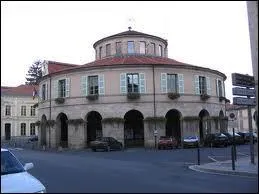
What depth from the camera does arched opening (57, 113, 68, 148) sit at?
Answer: 4338 centimetres

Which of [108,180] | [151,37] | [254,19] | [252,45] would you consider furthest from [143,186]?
[151,37]

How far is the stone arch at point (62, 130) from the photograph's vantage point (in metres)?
43.4

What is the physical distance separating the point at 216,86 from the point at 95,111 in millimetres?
14178

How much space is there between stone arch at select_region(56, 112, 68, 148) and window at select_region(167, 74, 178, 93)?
11876 mm

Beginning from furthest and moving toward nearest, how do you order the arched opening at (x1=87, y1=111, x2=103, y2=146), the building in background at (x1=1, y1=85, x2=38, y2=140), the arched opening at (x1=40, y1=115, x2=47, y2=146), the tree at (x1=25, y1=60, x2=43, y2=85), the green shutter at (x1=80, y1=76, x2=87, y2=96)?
1. the tree at (x1=25, y1=60, x2=43, y2=85)
2. the building in background at (x1=1, y1=85, x2=38, y2=140)
3. the arched opening at (x1=40, y1=115, x2=47, y2=146)
4. the arched opening at (x1=87, y1=111, x2=103, y2=146)
5. the green shutter at (x1=80, y1=76, x2=87, y2=96)

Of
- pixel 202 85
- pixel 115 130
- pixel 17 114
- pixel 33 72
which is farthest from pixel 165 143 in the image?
pixel 33 72

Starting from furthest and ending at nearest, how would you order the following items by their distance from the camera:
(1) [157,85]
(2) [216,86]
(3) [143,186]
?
(2) [216,86] → (1) [157,85] → (3) [143,186]

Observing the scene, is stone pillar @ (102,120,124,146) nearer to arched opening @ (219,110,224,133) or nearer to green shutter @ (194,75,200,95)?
green shutter @ (194,75,200,95)

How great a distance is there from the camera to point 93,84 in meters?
40.8

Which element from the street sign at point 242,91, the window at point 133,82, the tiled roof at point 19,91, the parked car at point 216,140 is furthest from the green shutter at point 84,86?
the tiled roof at point 19,91

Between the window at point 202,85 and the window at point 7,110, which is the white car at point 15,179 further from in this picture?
the window at point 7,110

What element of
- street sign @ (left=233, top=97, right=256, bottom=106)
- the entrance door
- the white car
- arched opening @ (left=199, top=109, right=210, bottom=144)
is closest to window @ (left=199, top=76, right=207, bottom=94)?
arched opening @ (left=199, top=109, right=210, bottom=144)

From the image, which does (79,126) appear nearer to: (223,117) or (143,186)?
(223,117)

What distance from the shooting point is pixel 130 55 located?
46594mm
